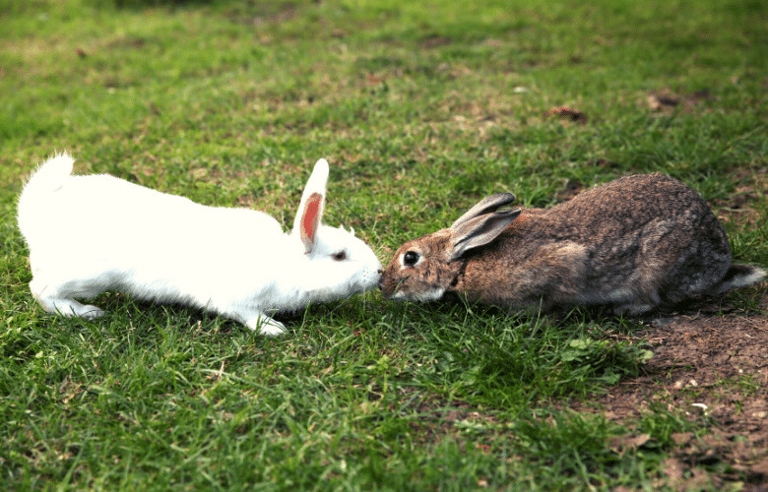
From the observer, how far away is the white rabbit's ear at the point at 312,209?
3611 mm

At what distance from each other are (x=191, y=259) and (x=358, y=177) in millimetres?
1998

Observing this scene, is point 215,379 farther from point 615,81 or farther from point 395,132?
point 615,81

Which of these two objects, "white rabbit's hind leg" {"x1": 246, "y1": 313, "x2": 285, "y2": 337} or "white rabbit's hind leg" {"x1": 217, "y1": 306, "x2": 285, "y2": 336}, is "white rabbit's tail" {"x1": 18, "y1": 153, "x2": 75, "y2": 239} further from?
"white rabbit's hind leg" {"x1": 246, "y1": 313, "x2": 285, "y2": 337}

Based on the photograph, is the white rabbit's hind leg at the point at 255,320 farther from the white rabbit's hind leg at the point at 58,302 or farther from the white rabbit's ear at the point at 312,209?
the white rabbit's hind leg at the point at 58,302

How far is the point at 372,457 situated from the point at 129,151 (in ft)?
13.4

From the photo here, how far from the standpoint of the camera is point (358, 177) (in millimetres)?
5434

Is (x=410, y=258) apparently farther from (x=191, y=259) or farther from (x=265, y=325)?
(x=191, y=259)

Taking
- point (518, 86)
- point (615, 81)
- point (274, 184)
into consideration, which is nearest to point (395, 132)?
point (274, 184)

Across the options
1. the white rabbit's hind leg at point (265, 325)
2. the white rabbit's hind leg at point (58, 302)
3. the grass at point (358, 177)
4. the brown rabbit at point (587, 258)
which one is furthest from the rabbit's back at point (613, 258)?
the white rabbit's hind leg at point (58, 302)

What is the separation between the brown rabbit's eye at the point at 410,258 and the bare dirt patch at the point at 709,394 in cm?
117

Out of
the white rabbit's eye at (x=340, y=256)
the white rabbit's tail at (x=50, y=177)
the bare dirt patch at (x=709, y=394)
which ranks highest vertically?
the white rabbit's tail at (x=50, y=177)

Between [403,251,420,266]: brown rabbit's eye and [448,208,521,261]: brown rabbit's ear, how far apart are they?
0.18 m

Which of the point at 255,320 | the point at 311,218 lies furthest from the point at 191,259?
the point at 311,218

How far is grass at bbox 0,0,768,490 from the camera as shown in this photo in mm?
2865
